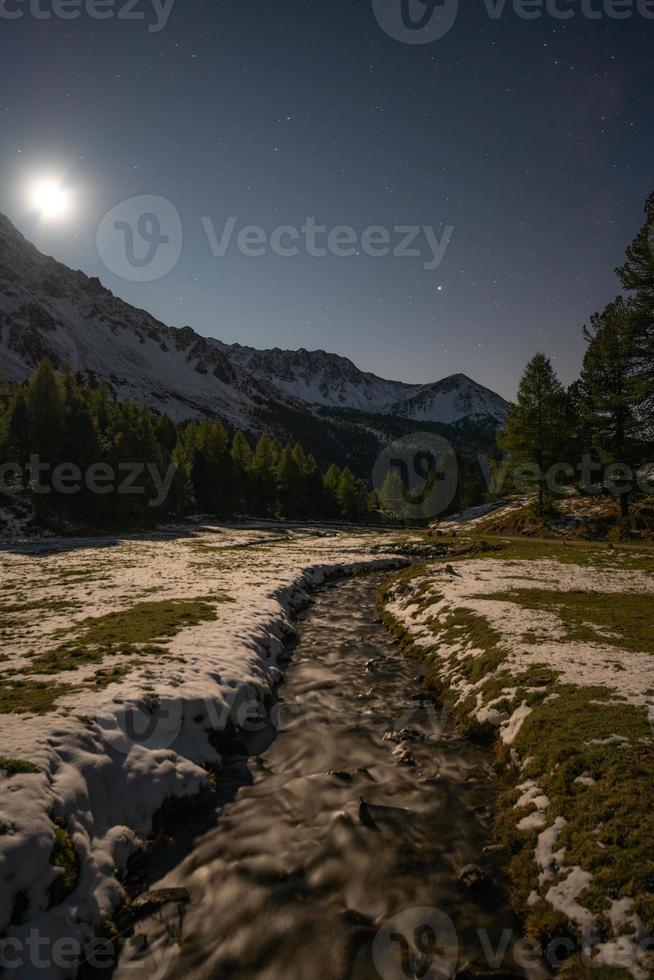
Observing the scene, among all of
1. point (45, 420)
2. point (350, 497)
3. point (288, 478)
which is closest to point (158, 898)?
point (45, 420)

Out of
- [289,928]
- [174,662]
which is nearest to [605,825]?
[289,928]

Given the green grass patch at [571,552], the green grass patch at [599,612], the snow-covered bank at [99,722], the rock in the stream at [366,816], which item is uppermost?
the green grass patch at [571,552]

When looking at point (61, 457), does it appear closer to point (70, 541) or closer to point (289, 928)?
point (70, 541)

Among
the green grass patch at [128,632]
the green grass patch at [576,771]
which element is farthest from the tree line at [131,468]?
the green grass patch at [576,771]

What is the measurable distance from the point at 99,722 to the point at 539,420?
48.5m

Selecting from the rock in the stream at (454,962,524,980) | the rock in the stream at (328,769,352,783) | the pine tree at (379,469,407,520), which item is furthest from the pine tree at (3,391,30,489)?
the pine tree at (379,469,407,520)

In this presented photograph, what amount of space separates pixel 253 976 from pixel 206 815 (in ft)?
11.6

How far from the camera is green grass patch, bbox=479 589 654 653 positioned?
14766 mm

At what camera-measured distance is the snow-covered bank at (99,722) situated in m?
A: 6.23

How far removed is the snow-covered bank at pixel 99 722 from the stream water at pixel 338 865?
3.02 feet

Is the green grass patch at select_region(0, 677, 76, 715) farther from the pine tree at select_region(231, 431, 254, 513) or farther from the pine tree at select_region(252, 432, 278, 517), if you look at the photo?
the pine tree at select_region(252, 432, 278, 517)

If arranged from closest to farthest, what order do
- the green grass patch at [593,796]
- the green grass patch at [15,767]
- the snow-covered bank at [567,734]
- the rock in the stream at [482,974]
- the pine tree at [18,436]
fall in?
the rock in the stream at [482,974] → the snow-covered bank at [567,734] → the green grass patch at [593,796] → the green grass patch at [15,767] → the pine tree at [18,436]

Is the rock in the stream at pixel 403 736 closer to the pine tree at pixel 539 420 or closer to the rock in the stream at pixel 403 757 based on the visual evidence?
the rock in the stream at pixel 403 757

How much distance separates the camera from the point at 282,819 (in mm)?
8789
